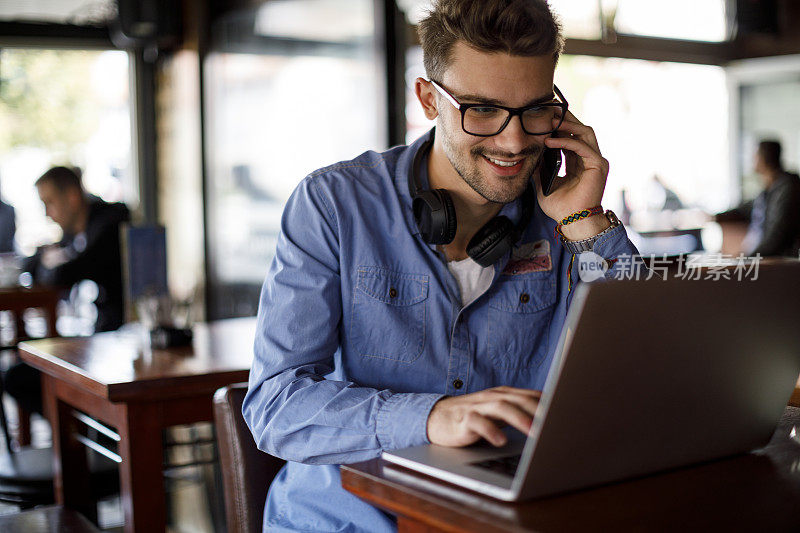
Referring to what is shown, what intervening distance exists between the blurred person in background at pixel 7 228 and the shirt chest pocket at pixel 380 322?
582 cm

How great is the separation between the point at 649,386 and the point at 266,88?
4.70 m

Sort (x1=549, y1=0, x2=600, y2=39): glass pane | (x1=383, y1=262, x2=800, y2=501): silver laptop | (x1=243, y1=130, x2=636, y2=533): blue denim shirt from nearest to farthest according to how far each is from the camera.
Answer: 1. (x1=383, y1=262, x2=800, y2=501): silver laptop
2. (x1=243, y1=130, x2=636, y2=533): blue denim shirt
3. (x1=549, y1=0, x2=600, y2=39): glass pane

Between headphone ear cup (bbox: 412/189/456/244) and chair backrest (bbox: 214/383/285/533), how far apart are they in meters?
0.41

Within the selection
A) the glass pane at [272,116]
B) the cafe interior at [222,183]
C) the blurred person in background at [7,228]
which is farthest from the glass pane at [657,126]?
the blurred person in background at [7,228]

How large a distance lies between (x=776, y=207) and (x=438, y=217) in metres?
6.51

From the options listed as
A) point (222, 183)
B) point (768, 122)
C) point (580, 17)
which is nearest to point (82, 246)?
point (222, 183)

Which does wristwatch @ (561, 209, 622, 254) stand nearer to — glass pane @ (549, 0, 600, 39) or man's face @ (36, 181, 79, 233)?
man's face @ (36, 181, 79, 233)

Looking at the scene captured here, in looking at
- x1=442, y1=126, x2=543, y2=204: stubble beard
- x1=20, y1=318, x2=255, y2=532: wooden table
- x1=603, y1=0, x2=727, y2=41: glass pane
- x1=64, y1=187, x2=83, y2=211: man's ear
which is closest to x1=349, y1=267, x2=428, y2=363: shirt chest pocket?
x1=442, y1=126, x2=543, y2=204: stubble beard

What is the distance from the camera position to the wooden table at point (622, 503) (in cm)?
82

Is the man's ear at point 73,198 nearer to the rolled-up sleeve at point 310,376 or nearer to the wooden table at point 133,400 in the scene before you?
the wooden table at point 133,400

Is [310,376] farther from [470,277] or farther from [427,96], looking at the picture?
[427,96]

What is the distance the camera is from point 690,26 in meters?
9.63

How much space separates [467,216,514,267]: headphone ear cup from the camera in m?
1.50

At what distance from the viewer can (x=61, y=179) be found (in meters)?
4.52
